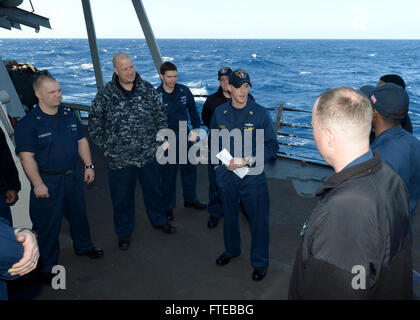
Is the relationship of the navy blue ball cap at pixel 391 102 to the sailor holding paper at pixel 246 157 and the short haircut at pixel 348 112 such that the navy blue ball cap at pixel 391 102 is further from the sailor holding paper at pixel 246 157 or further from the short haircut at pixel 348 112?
the sailor holding paper at pixel 246 157

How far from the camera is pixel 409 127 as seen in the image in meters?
2.96

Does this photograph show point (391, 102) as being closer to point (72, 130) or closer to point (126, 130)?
point (126, 130)

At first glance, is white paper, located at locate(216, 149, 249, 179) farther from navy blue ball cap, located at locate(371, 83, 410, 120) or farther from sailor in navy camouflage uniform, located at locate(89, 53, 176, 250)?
navy blue ball cap, located at locate(371, 83, 410, 120)

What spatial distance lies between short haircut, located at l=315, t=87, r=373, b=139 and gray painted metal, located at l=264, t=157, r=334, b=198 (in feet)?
11.4

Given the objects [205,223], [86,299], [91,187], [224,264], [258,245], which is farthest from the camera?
[91,187]

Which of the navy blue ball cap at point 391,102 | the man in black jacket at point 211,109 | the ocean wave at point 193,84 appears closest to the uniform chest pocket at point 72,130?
the man in black jacket at point 211,109

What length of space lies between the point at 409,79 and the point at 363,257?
3818 cm

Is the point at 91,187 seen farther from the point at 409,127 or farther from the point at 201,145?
the point at 409,127

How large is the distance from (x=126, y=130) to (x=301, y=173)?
3.15 m

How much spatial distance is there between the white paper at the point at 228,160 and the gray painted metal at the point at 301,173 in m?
2.04

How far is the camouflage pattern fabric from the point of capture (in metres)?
3.19

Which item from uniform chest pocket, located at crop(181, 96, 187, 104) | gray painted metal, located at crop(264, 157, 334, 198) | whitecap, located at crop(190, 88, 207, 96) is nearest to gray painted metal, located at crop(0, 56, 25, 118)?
uniform chest pocket, located at crop(181, 96, 187, 104)

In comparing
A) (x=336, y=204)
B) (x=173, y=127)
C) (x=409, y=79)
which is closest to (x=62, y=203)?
(x=173, y=127)
